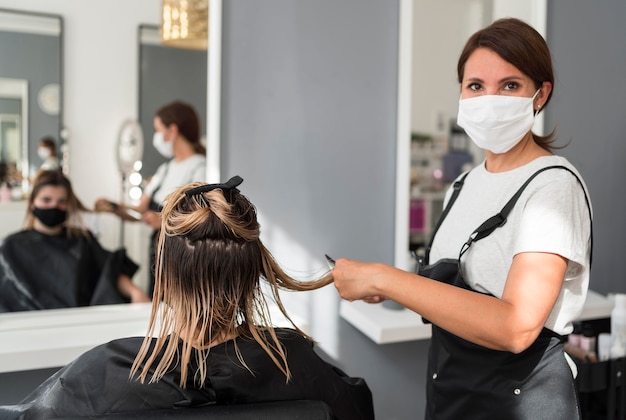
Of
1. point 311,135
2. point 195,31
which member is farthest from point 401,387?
point 195,31

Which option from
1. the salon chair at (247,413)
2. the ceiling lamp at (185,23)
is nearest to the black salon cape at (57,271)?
the ceiling lamp at (185,23)

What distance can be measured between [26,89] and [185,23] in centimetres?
53

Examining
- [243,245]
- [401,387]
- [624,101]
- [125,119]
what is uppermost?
[624,101]

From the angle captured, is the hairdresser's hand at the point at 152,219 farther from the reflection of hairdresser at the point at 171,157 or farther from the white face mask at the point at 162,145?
the white face mask at the point at 162,145

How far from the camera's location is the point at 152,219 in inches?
75.9

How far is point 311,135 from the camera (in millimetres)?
2061

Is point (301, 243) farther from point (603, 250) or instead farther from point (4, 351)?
point (603, 250)

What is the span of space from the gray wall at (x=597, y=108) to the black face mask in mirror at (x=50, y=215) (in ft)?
6.26

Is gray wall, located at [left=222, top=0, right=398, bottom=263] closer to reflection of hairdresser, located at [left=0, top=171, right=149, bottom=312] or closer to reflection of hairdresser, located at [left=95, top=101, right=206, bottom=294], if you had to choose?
reflection of hairdresser, located at [left=95, top=101, right=206, bottom=294]

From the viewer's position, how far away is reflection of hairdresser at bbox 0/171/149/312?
1.81 meters

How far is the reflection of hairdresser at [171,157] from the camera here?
1906mm

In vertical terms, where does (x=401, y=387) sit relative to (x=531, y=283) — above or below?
below

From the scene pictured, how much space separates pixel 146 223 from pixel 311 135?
64 cm

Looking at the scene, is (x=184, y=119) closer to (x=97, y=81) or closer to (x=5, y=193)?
(x=97, y=81)
